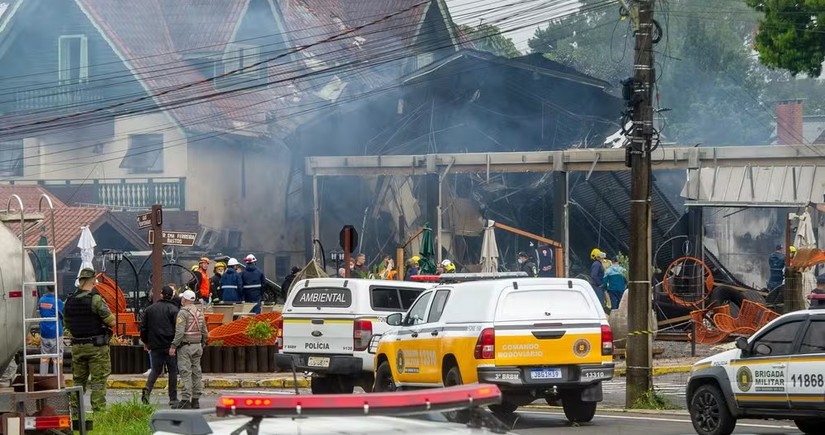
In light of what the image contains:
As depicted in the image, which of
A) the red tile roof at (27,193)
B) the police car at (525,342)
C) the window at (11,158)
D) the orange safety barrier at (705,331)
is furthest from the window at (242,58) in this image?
the police car at (525,342)

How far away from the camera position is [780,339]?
1512cm

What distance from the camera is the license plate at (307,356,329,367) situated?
846 inches

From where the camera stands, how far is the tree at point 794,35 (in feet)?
94.1

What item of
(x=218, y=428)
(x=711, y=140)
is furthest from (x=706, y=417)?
(x=711, y=140)

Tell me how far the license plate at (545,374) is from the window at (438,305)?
165 cm

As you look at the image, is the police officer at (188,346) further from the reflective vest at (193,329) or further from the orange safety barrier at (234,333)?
the orange safety barrier at (234,333)

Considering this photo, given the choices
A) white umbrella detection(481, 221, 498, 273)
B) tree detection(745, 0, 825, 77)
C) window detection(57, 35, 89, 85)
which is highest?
window detection(57, 35, 89, 85)

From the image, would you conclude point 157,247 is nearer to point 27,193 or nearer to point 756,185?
point 756,185

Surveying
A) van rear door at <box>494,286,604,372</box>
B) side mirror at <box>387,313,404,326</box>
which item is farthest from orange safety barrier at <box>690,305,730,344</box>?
van rear door at <box>494,286,604,372</box>

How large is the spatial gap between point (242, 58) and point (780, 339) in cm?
3425

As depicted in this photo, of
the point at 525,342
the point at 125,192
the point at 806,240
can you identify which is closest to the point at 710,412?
the point at 525,342

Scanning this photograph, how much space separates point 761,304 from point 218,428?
26.0m

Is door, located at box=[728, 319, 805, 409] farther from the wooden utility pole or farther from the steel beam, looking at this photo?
the steel beam

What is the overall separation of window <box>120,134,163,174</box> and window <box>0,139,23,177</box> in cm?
322
